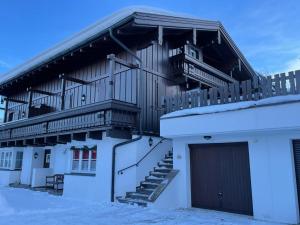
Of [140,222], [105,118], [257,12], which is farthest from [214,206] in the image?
[257,12]

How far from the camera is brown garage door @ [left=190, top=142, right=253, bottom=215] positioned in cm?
891

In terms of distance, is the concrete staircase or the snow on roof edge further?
the snow on roof edge

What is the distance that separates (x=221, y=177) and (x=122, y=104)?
4872 millimetres

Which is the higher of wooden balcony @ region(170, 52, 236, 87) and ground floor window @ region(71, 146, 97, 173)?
wooden balcony @ region(170, 52, 236, 87)

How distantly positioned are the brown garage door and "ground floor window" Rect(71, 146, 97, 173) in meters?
4.83

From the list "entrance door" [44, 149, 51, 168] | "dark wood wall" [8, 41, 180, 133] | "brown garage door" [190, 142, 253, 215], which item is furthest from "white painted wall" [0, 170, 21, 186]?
"brown garage door" [190, 142, 253, 215]

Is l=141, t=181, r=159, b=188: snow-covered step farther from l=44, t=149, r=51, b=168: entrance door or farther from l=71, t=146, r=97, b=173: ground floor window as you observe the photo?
l=44, t=149, r=51, b=168: entrance door

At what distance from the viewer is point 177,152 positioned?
10.5m

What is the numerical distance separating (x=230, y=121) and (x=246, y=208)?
2.88 meters

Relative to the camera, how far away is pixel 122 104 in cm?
1136

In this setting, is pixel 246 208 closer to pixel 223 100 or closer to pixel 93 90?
pixel 223 100

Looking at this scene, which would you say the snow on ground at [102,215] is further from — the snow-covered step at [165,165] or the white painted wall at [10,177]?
the white painted wall at [10,177]

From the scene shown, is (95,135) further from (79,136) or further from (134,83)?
(134,83)

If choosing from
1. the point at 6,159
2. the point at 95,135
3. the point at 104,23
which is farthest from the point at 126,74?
the point at 6,159
